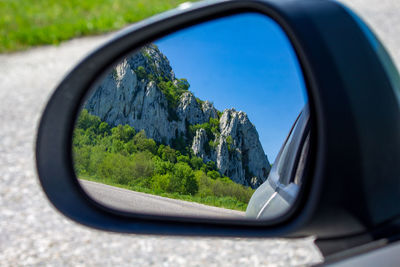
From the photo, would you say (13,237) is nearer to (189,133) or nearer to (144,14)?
(189,133)

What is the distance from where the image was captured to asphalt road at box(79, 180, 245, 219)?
1170 millimetres

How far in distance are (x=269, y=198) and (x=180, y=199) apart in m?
0.34

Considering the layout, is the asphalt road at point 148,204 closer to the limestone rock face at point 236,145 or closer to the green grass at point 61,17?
the limestone rock face at point 236,145

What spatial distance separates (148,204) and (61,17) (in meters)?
8.93

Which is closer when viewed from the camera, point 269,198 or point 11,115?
point 269,198

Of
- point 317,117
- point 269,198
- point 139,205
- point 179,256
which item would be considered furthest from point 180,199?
point 179,256

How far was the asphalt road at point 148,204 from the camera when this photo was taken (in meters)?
1.17

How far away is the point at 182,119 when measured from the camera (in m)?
1.17

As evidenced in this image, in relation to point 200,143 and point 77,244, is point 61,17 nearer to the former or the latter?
point 77,244

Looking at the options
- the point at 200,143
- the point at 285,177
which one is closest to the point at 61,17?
the point at 285,177

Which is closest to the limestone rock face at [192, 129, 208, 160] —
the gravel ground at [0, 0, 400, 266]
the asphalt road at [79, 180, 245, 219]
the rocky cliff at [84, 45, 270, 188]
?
the rocky cliff at [84, 45, 270, 188]

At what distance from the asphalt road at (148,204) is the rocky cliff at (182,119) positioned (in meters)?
0.11

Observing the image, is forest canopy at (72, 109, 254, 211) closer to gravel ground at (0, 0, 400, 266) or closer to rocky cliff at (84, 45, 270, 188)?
rocky cliff at (84, 45, 270, 188)

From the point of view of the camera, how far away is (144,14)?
9070 millimetres
